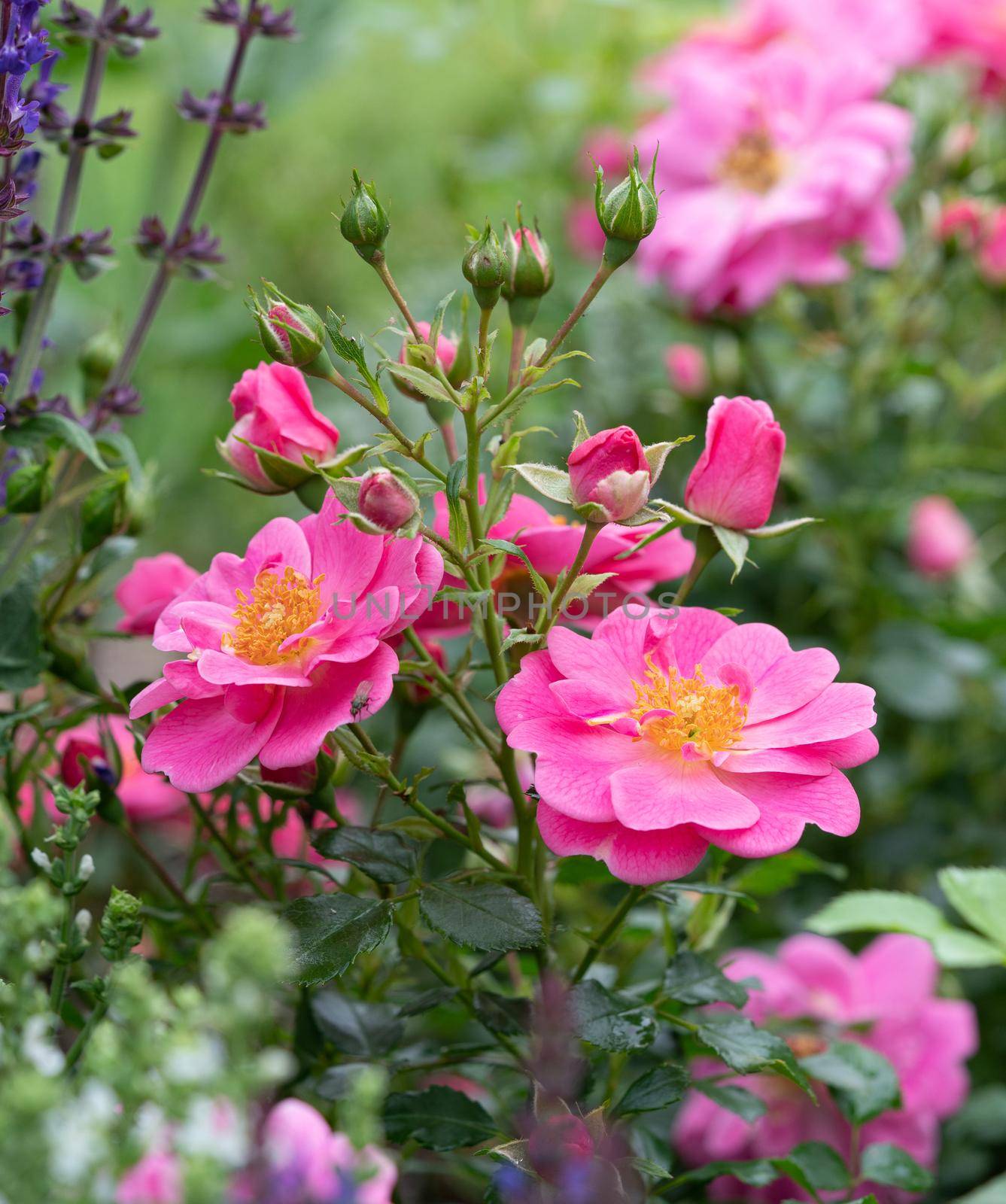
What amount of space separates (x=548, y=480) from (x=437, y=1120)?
9.3 inches

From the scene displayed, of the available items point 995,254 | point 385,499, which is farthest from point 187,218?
point 995,254

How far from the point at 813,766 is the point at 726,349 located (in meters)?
0.74

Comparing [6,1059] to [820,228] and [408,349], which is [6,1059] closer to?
[408,349]

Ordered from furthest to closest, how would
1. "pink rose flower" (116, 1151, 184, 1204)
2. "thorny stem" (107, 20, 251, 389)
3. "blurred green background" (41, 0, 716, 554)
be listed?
"blurred green background" (41, 0, 716, 554)
"thorny stem" (107, 20, 251, 389)
"pink rose flower" (116, 1151, 184, 1204)

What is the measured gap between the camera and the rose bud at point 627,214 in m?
0.44

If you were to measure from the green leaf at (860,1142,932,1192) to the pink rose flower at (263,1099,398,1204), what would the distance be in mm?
290

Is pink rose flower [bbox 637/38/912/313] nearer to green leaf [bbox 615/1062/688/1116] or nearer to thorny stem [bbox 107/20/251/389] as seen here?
thorny stem [bbox 107/20/251/389]

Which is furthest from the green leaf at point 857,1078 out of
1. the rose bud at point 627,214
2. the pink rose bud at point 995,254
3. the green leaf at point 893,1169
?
the pink rose bud at point 995,254

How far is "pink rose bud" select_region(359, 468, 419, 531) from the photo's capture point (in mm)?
399

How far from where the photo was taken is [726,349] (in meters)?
1.10

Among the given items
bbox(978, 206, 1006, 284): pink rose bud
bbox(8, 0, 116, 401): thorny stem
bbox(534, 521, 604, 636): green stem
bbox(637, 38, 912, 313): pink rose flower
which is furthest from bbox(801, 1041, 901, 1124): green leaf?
bbox(978, 206, 1006, 284): pink rose bud

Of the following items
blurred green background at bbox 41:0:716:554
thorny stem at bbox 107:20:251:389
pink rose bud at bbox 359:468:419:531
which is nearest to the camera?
pink rose bud at bbox 359:468:419:531

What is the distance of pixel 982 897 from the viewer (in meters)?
0.60

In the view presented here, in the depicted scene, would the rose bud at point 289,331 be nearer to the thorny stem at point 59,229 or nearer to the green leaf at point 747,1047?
the thorny stem at point 59,229
